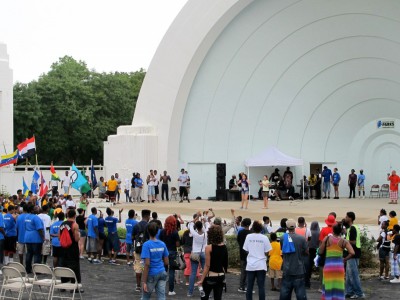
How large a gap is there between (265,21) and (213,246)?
24.4m

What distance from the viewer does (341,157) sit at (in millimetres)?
38875

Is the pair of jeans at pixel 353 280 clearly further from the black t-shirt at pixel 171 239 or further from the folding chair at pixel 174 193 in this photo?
the folding chair at pixel 174 193

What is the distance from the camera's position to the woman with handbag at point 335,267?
40.9 feet

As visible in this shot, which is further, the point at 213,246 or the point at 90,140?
the point at 90,140

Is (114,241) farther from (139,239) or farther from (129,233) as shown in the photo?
(139,239)

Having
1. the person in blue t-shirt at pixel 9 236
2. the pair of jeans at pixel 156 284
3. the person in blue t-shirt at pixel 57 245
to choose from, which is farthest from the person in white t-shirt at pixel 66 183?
the pair of jeans at pixel 156 284

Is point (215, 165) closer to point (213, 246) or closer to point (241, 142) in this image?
point (241, 142)

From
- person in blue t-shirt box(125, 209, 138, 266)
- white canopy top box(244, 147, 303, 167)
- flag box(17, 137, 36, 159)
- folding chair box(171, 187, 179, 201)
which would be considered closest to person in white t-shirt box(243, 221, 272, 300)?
person in blue t-shirt box(125, 209, 138, 266)

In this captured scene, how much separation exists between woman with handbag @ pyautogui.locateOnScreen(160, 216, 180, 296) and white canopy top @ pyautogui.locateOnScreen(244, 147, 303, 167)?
20425mm

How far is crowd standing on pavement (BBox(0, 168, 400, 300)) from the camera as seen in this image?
38.5 feet

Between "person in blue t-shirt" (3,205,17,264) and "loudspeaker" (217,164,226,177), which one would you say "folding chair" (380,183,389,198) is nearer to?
"loudspeaker" (217,164,226,177)

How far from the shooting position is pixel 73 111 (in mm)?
55469

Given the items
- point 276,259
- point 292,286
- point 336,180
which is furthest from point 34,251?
point 336,180

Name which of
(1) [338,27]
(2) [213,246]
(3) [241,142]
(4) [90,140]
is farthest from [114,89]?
(2) [213,246]
